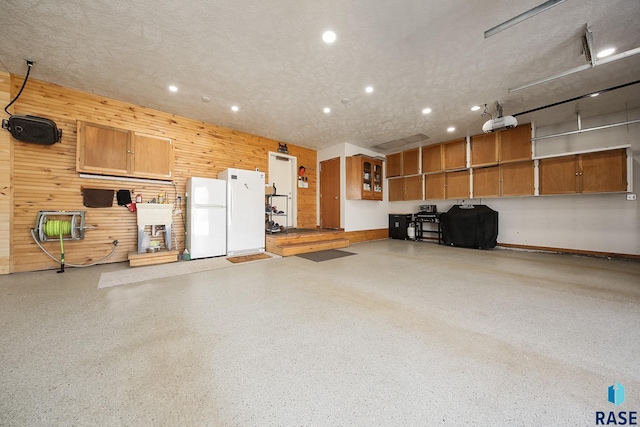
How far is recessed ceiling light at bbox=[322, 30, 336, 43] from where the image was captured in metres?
2.58

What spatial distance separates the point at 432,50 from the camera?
2900 millimetres

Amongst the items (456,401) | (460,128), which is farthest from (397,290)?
(460,128)

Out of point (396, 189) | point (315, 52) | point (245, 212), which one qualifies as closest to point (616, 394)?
point (315, 52)

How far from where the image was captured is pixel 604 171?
455cm

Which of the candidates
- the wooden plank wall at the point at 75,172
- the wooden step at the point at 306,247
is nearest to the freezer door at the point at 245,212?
the wooden step at the point at 306,247

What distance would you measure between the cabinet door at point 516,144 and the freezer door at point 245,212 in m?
6.15

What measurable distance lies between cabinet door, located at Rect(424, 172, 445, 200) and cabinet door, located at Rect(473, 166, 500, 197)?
0.84m

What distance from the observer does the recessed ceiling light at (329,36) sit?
258 centimetres

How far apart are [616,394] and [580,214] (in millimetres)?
5980

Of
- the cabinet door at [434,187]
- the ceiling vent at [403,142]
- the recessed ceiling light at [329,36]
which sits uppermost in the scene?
the ceiling vent at [403,142]

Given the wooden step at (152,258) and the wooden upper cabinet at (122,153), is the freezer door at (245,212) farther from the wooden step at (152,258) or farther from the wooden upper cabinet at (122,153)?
the wooden upper cabinet at (122,153)

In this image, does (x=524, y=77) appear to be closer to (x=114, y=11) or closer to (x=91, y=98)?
(x=114, y=11)

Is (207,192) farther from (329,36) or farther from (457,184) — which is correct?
(457,184)

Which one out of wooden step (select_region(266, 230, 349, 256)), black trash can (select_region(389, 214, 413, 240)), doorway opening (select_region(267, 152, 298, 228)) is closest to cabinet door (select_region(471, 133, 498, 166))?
black trash can (select_region(389, 214, 413, 240))
